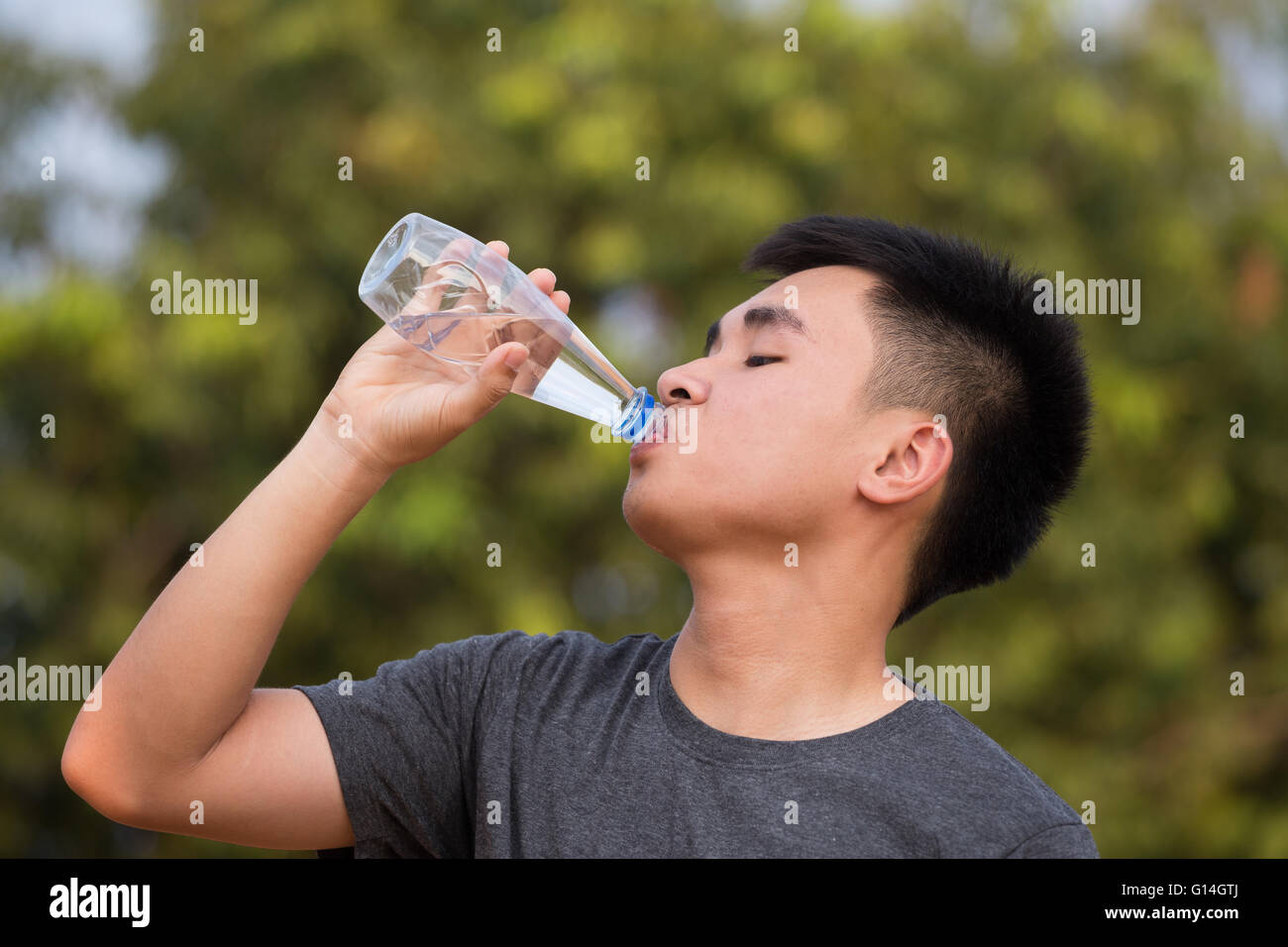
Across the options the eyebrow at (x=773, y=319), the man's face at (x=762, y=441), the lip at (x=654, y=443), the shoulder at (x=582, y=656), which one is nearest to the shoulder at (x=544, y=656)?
the shoulder at (x=582, y=656)

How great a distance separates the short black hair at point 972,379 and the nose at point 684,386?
0.27m

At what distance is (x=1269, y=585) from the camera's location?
635 cm

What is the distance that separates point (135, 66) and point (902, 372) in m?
4.59

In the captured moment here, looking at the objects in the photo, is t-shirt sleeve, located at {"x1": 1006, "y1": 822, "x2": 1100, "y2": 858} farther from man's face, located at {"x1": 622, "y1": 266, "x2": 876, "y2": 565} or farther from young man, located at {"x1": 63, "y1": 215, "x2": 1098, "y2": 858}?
man's face, located at {"x1": 622, "y1": 266, "x2": 876, "y2": 565}

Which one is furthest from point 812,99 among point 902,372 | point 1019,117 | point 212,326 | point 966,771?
point 966,771

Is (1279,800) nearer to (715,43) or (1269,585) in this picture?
(1269,585)

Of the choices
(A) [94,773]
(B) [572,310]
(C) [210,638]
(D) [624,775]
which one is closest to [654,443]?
(D) [624,775]

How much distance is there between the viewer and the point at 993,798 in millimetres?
1731

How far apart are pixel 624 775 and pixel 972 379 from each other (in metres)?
0.85

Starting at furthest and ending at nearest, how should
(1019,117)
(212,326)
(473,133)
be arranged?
(1019,117) → (473,133) → (212,326)

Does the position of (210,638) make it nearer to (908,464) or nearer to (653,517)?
(653,517)

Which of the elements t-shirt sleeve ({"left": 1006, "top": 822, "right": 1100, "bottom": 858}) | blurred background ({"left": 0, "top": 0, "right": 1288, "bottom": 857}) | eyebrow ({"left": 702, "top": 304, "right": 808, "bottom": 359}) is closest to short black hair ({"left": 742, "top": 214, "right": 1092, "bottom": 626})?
eyebrow ({"left": 702, "top": 304, "right": 808, "bottom": 359})

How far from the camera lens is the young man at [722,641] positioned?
69.2 inches

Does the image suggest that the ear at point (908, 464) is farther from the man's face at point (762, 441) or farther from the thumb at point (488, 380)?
the thumb at point (488, 380)
